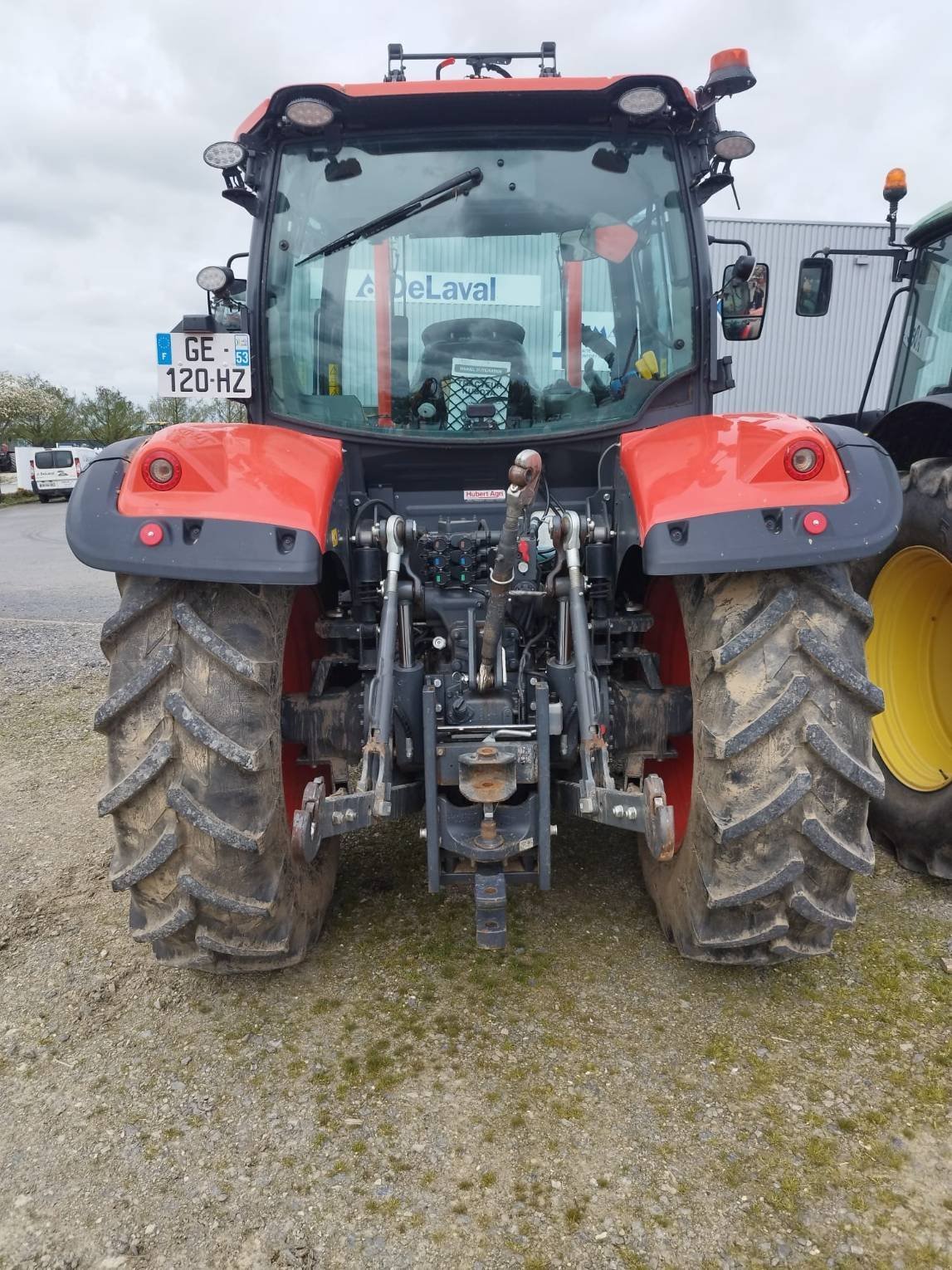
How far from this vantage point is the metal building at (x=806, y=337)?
571 inches

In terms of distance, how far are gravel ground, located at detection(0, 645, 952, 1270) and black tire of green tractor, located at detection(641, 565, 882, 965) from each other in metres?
0.37

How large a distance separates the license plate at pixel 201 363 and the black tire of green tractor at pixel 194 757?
750 mm

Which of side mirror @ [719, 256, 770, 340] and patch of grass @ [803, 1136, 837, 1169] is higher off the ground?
side mirror @ [719, 256, 770, 340]

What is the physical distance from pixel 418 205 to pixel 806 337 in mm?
13621

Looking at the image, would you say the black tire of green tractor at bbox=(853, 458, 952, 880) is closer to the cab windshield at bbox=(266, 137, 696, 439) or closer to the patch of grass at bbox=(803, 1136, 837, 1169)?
the cab windshield at bbox=(266, 137, 696, 439)

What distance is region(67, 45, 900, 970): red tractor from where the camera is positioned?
2186 mm

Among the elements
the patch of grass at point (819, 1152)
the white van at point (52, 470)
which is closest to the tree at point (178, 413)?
the white van at point (52, 470)

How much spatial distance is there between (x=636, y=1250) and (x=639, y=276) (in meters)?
2.69

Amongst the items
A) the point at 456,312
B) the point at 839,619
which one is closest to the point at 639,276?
the point at 456,312

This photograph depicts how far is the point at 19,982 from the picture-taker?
8.92ft

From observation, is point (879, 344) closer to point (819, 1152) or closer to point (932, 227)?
point (932, 227)

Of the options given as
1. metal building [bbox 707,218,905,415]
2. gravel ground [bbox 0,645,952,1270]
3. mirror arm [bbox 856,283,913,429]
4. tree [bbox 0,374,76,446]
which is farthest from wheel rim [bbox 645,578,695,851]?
tree [bbox 0,374,76,446]

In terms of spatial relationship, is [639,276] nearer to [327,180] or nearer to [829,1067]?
[327,180]

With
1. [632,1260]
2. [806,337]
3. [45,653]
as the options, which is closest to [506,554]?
[632,1260]
